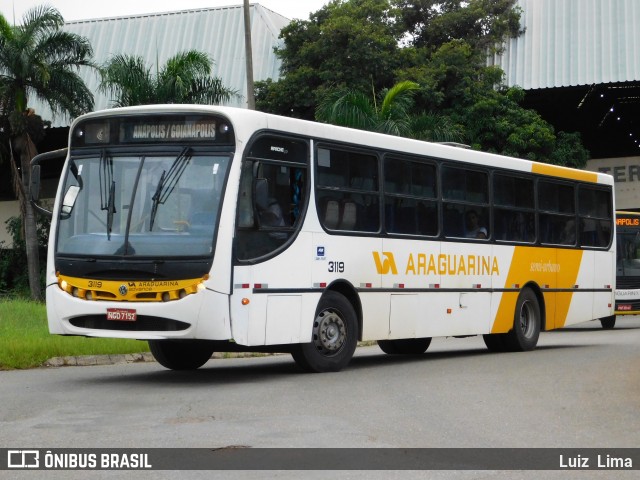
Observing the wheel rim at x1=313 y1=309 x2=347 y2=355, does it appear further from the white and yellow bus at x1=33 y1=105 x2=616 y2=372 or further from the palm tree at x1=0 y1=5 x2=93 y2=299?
the palm tree at x1=0 y1=5 x2=93 y2=299

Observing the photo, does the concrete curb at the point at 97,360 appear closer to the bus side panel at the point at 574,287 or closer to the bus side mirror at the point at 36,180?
the bus side mirror at the point at 36,180

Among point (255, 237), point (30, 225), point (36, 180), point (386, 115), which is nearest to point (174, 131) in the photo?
point (255, 237)

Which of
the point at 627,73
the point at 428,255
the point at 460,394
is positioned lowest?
the point at 460,394

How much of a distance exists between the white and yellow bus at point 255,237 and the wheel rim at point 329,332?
2 cm

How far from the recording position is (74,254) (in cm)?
1334

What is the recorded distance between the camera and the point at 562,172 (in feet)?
67.6

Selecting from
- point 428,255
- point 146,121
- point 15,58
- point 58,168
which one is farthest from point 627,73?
point 146,121

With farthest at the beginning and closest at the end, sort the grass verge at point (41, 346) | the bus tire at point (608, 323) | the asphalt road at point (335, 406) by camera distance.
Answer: the bus tire at point (608, 323)
the grass verge at point (41, 346)
the asphalt road at point (335, 406)

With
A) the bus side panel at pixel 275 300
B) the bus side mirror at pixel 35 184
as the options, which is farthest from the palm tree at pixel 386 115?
the bus side panel at pixel 275 300

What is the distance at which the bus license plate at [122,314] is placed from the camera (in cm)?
1281

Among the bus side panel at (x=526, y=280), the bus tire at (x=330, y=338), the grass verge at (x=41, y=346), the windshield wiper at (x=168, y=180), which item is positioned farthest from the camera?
the bus side panel at (x=526, y=280)

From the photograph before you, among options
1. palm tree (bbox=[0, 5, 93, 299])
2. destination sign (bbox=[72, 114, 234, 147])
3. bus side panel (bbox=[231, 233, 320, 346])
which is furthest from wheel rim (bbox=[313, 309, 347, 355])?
palm tree (bbox=[0, 5, 93, 299])

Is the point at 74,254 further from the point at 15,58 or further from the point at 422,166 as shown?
the point at 15,58

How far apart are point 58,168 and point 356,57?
16.0m
